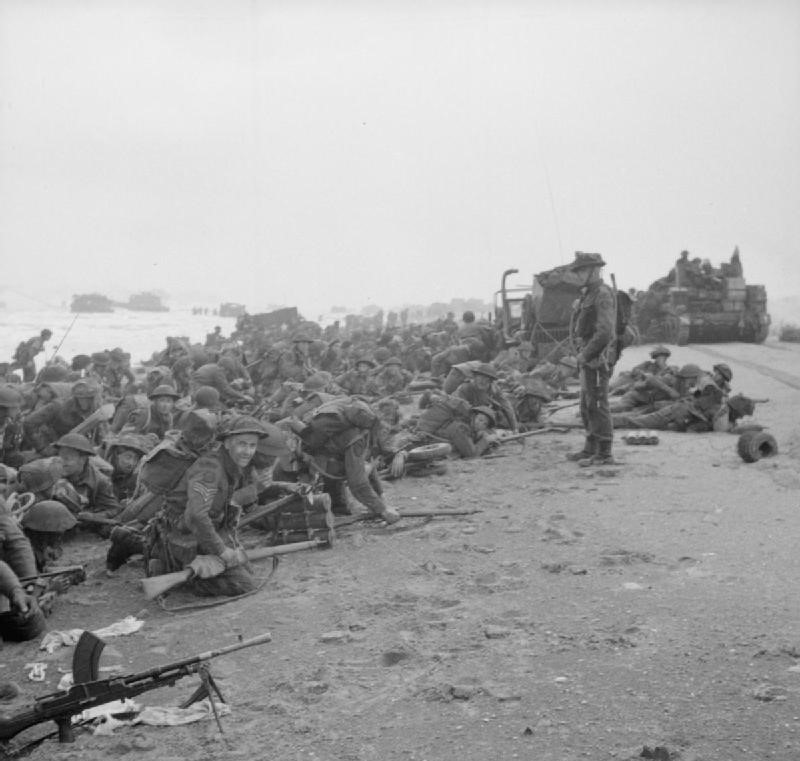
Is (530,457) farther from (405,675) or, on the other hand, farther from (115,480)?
(405,675)

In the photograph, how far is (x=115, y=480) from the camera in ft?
24.4

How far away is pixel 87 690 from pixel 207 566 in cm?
183

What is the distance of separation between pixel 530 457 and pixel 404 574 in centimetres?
411

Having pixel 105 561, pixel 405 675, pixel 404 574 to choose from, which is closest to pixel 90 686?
pixel 405 675

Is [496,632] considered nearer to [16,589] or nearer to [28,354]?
[16,589]

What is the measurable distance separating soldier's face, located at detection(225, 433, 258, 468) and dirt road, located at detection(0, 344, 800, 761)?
0.88 meters

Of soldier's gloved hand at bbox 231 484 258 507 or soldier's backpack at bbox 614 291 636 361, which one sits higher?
soldier's backpack at bbox 614 291 636 361

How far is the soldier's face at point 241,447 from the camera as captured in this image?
198 inches

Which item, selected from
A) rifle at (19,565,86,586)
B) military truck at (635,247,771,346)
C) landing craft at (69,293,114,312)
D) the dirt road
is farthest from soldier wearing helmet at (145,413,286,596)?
landing craft at (69,293,114,312)

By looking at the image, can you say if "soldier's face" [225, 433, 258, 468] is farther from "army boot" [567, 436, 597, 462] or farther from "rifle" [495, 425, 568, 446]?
"rifle" [495, 425, 568, 446]

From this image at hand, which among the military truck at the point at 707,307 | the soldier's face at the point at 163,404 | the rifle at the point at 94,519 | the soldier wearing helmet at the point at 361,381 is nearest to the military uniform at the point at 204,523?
the rifle at the point at 94,519

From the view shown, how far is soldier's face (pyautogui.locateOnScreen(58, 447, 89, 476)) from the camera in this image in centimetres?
671

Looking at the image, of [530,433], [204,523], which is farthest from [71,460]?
[530,433]

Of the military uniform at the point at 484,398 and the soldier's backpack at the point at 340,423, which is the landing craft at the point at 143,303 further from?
the soldier's backpack at the point at 340,423
